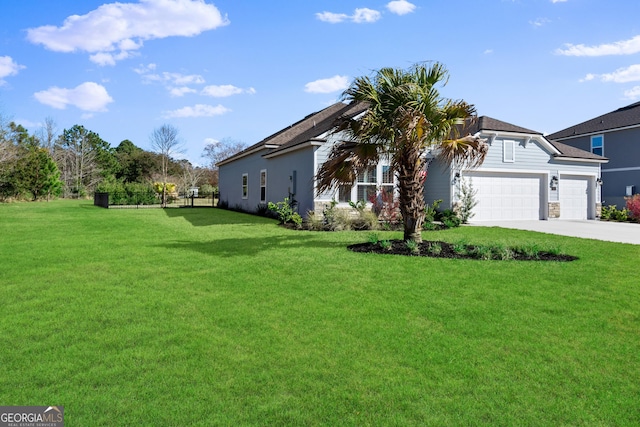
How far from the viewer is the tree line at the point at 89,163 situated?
3097 centimetres

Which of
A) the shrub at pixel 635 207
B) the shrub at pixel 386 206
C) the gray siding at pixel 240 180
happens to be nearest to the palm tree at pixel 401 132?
the shrub at pixel 386 206

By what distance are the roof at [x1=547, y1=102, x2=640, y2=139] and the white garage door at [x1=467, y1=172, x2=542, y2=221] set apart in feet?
31.2

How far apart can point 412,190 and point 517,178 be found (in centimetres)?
1082

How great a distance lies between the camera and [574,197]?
63.0 feet

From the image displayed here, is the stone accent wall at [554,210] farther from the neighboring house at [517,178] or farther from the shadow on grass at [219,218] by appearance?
the shadow on grass at [219,218]

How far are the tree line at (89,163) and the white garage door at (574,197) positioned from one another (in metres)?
27.6

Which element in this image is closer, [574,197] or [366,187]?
[366,187]

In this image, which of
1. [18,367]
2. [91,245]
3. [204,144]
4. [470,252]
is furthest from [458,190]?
[204,144]

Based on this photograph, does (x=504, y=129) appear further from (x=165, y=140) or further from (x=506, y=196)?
(x=165, y=140)

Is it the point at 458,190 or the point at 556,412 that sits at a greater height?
the point at 458,190

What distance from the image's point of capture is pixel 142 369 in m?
3.29

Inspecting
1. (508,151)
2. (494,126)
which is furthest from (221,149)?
(508,151)

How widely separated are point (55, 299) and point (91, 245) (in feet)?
15.9

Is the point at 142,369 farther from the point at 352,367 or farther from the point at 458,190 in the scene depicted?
the point at 458,190
